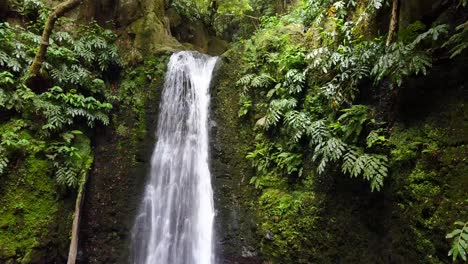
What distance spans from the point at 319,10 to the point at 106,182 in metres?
5.93

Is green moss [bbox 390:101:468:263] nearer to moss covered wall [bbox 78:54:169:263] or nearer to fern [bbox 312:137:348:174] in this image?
fern [bbox 312:137:348:174]

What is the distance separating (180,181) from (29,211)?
2.78 meters

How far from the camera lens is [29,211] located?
18.6 ft

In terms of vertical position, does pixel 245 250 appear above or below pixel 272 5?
below

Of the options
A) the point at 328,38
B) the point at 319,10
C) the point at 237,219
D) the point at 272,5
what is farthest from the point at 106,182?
the point at 272,5

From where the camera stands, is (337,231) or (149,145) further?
(149,145)

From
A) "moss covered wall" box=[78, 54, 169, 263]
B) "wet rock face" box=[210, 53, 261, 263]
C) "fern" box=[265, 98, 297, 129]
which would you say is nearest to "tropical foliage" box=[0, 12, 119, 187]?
"moss covered wall" box=[78, 54, 169, 263]

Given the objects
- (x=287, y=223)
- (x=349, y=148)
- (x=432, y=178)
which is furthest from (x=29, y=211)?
(x=432, y=178)

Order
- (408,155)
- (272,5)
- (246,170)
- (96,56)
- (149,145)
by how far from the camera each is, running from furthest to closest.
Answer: (272,5) → (96,56) → (149,145) → (246,170) → (408,155)

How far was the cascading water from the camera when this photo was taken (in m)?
5.85

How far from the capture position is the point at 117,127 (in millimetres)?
7410

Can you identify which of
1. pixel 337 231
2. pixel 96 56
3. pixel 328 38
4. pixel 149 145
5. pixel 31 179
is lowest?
pixel 337 231

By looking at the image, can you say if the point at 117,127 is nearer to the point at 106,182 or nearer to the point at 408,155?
the point at 106,182

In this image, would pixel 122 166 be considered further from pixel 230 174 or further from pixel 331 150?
pixel 331 150
